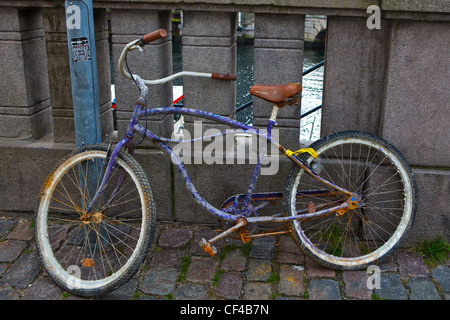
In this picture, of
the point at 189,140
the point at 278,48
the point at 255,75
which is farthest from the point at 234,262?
the point at 278,48

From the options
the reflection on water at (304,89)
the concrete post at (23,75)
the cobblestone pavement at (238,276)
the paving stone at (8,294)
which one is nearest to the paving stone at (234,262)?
the cobblestone pavement at (238,276)

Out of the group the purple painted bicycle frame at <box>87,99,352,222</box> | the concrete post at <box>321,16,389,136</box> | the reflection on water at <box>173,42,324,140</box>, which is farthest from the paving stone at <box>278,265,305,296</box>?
the reflection on water at <box>173,42,324,140</box>

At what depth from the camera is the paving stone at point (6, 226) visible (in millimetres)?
4949

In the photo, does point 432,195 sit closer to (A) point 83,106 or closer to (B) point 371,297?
(B) point 371,297

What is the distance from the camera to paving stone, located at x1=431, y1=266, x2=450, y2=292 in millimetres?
4199

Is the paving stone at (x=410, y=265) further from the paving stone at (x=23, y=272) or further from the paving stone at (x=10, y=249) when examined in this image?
the paving stone at (x=10, y=249)

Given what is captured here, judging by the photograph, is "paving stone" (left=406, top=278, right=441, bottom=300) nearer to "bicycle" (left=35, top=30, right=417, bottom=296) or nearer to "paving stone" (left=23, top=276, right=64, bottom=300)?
"bicycle" (left=35, top=30, right=417, bottom=296)

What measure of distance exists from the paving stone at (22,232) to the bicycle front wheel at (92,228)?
18 centimetres

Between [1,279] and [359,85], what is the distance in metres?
3.22

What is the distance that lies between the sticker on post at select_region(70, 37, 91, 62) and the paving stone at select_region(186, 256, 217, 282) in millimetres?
1818

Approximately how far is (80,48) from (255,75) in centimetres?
141

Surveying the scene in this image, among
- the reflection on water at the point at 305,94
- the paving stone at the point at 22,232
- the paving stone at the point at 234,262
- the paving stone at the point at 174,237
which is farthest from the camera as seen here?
the reflection on water at the point at 305,94

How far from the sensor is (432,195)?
4.64 m

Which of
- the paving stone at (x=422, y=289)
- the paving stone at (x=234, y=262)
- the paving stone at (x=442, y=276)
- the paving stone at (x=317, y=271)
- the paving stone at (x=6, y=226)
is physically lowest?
the paving stone at (x=422, y=289)
